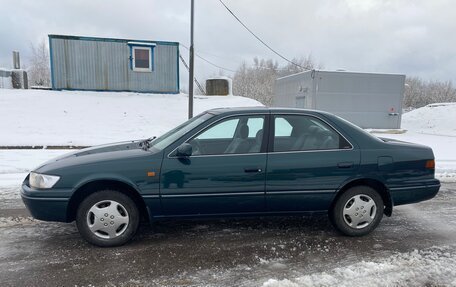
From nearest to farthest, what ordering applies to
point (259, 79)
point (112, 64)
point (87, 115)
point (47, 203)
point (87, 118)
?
1. point (47, 203)
2. point (87, 118)
3. point (87, 115)
4. point (112, 64)
5. point (259, 79)

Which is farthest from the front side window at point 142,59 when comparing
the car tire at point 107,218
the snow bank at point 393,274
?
Answer: the snow bank at point 393,274

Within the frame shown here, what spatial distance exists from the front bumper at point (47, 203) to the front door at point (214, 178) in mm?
1041

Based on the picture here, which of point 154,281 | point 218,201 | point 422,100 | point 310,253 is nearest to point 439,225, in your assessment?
point 310,253

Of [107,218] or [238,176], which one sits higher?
[238,176]

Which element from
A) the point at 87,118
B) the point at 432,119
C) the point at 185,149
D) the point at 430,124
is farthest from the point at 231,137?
the point at 432,119

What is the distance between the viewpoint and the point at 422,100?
55812 mm

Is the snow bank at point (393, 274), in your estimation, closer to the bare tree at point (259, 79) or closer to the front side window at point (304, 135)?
the front side window at point (304, 135)

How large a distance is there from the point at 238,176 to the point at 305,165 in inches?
31.2

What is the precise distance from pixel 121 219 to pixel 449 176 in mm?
7479

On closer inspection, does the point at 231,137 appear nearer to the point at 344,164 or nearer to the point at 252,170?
the point at 252,170

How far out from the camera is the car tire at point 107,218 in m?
3.63

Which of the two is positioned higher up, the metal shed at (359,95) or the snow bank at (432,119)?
the metal shed at (359,95)

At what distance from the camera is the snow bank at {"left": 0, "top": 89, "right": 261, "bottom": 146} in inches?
472

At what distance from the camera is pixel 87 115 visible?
14.1 meters
